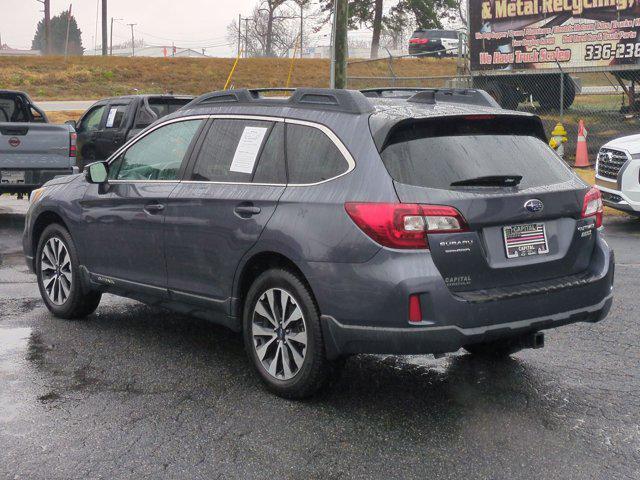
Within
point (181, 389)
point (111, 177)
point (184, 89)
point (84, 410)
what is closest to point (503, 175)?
point (181, 389)

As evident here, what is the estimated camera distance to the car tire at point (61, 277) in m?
7.08

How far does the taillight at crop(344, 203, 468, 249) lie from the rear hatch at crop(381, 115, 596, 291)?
0.12 feet

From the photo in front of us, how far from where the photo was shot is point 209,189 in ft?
18.8

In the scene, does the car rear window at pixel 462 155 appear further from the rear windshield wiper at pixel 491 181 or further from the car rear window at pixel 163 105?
the car rear window at pixel 163 105

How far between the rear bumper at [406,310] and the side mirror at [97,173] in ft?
7.84

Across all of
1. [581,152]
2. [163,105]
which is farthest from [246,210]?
[581,152]

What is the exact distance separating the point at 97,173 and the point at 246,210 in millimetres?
1727

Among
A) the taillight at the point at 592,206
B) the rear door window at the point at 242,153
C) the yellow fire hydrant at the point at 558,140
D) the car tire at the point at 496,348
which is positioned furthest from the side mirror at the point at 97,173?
the yellow fire hydrant at the point at 558,140

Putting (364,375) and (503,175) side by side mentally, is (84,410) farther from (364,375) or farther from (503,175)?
(503,175)

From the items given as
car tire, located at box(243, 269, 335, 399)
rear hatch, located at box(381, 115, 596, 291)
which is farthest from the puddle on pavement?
rear hatch, located at box(381, 115, 596, 291)

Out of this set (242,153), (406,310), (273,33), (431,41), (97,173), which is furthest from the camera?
(273,33)

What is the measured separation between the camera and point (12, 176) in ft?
43.7

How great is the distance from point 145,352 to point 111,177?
1358 millimetres

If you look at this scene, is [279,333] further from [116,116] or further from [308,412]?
[116,116]
